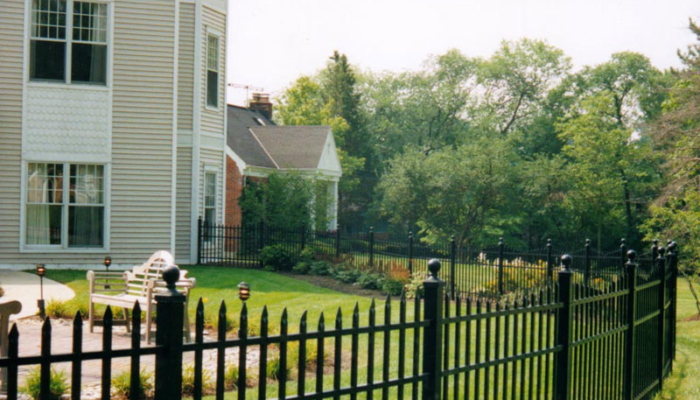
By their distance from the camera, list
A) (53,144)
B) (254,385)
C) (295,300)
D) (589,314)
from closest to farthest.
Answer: (589,314) → (254,385) → (295,300) → (53,144)

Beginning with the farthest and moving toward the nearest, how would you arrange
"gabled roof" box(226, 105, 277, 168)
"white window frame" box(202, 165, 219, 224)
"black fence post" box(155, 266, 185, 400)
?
"gabled roof" box(226, 105, 277, 168) → "white window frame" box(202, 165, 219, 224) → "black fence post" box(155, 266, 185, 400)

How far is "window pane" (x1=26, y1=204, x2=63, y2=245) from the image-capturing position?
1830 cm

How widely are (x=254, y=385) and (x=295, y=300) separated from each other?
22.2ft

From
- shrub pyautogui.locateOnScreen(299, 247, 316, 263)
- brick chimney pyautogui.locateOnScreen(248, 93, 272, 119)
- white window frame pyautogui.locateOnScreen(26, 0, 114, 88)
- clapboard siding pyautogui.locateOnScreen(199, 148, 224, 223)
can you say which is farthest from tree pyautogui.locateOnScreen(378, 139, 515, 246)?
white window frame pyautogui.locateOnScreen(26, 0, 114, 88)

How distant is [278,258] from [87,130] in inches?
229

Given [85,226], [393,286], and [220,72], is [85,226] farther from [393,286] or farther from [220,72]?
[393,286]

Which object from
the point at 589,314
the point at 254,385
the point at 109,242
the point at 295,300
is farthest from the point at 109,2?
the point at 589,314

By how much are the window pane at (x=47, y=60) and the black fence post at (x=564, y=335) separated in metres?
15.7

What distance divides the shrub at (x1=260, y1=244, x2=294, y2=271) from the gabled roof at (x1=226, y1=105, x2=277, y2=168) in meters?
9.60

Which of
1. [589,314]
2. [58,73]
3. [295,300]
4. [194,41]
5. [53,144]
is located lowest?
[295,300]

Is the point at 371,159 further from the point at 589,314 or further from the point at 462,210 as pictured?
the point at 589,314

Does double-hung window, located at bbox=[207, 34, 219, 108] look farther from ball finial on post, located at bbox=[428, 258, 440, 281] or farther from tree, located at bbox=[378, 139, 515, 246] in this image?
ball finial on post, located at bbox=[428, 258, 440, 281]

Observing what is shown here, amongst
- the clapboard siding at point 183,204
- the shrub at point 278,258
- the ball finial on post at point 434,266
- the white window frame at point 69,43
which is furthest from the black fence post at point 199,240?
the ball finial on post at point 434,266

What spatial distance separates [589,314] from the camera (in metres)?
6.32
